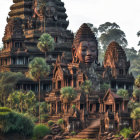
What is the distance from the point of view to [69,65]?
77.9 m

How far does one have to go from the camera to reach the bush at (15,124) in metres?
56.6

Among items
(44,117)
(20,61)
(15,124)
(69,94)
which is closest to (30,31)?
(20,61)

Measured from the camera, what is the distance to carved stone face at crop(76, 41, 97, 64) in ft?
265

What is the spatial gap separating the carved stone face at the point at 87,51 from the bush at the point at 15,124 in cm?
2540

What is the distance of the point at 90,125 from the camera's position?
64.5 metres

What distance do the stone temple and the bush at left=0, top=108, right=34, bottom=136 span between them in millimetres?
7640

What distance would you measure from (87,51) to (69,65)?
5594 mm

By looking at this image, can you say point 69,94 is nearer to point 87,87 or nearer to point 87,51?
point 87,87

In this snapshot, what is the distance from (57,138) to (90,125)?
6248mm

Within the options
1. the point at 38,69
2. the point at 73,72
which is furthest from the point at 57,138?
the point at 73,72

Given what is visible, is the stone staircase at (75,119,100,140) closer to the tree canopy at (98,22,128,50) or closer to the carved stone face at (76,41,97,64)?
the carved stone face at (76,41,97,64)

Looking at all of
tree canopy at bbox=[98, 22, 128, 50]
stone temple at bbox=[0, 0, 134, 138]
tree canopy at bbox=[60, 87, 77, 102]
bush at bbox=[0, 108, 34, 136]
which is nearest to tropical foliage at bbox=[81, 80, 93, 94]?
stone temple at bbox=[0, 0, 134, 138]

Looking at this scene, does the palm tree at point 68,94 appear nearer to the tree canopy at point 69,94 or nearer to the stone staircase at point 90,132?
the tree canopy at point 69,94

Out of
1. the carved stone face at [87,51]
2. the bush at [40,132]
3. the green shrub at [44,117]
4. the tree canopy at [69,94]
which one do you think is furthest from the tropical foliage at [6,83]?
the bush at [40,132]
